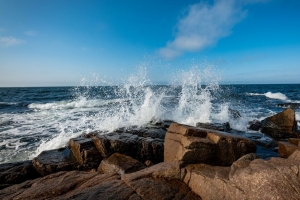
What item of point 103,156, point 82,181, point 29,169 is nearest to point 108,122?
point 103,156

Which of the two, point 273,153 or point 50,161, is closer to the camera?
point 50,161

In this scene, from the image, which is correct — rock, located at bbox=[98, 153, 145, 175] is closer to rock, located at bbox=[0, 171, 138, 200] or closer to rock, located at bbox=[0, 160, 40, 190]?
rock, located at bbox=[0, 171, 138, 200]

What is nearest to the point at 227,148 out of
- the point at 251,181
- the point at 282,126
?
the point at 251,181

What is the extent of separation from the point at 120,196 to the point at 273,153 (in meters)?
6.47

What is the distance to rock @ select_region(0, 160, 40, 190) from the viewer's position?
16.1ft

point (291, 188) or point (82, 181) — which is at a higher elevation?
point (291, 188)

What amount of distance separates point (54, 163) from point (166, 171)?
382 cm

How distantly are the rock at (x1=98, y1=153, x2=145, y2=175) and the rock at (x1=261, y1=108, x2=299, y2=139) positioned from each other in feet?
25.1

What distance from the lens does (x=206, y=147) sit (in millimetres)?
4102

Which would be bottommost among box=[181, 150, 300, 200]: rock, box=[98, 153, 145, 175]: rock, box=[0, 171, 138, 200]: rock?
box=[98, 153, 145, 175]: rock

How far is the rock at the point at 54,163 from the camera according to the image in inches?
210

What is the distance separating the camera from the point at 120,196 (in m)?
3.03

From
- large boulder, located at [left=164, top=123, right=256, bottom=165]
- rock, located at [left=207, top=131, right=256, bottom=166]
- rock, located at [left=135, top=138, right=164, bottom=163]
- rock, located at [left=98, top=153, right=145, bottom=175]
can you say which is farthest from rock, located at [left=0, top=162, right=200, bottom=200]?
rock, located at [left=135, top=138, right=164, bottom=163]

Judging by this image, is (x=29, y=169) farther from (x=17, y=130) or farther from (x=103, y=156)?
(x=17, y=130)
